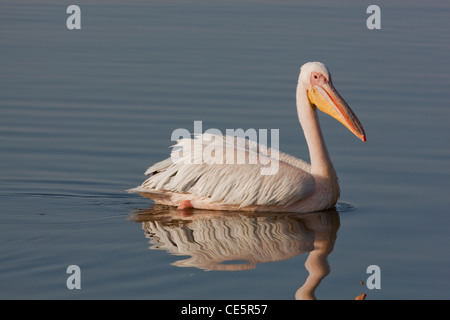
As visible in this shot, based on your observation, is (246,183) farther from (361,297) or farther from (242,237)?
(361,297)

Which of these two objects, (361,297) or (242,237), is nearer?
(361,297)

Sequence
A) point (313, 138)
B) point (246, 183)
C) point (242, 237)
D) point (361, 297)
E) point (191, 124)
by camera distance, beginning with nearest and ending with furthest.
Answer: point (361, 297), point (242, 237), point (246, 183), point (313, 138), point (191, 124)

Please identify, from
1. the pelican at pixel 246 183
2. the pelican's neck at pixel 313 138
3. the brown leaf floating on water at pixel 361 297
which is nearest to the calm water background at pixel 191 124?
the brown leaf floating on water at pixel 361 297

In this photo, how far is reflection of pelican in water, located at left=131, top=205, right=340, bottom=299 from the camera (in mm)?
5484

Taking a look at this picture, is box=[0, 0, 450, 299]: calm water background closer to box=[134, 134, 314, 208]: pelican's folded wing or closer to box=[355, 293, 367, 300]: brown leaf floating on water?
box=[355, 293, 367, 300]: brown leaf floating on water

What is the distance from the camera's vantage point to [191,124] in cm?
854

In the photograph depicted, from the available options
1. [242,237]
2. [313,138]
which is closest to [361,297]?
[242,237]

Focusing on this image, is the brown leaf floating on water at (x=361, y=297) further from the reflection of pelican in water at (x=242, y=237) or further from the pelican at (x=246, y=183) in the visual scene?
the pelican at (x=246, y=183)

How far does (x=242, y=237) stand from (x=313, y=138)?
1304mm

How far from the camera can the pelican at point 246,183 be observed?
6543 mm

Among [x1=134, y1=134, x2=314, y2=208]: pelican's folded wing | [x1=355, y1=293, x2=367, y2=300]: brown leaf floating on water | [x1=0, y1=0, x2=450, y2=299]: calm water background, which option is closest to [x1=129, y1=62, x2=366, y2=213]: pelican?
[x1=134, y1=134, x2=314, y2=208]: pelican's folded wing

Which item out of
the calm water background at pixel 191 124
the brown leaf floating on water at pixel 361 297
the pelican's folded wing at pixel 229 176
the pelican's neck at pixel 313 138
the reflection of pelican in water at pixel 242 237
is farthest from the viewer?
the pelican's neck at pixel 313 138
